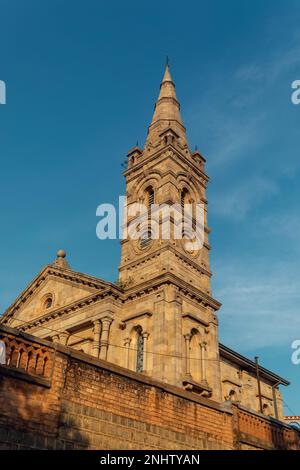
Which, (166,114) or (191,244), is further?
(166,114)

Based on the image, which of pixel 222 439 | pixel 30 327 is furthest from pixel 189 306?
pixel 222 439

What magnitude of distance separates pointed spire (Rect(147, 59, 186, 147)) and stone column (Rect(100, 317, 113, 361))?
48.5ft

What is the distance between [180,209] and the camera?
31.0 m

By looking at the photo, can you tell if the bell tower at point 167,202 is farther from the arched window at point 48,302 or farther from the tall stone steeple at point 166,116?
the arched window at point 48,302

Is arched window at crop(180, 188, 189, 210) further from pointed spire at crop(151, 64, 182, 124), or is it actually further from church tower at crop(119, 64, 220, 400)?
pointed spire at crop(151, 64, 182, 124)

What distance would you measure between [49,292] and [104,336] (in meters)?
7.12

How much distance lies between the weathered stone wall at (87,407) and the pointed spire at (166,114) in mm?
24649

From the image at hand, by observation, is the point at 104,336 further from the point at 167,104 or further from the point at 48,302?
the point at 167,104

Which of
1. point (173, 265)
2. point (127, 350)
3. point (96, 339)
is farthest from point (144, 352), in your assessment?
point (173, 265)

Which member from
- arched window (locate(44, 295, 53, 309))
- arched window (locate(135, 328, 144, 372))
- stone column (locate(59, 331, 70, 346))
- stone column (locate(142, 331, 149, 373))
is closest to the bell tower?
arched window (locate(135, 328, 144, 372))

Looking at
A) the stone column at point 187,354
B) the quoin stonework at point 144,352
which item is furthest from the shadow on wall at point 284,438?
the stone column at point 187,354

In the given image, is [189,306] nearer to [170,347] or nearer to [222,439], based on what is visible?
[170,347]

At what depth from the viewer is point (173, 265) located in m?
28.2

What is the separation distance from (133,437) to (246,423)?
228 inches
